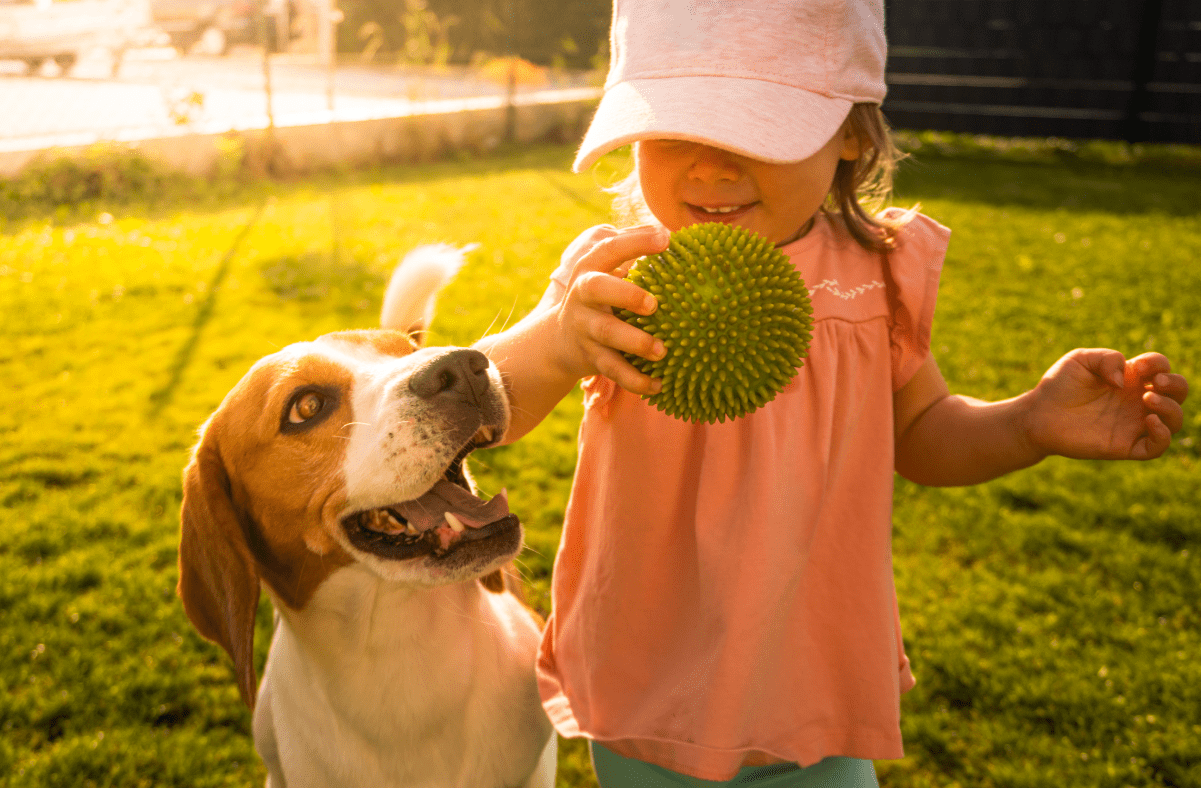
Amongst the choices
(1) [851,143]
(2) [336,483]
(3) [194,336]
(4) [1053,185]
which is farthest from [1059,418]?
(4) [1053,185]

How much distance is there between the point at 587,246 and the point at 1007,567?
2.77m

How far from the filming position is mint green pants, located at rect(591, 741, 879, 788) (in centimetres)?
209

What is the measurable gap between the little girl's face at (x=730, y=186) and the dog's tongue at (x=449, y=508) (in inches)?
30.4

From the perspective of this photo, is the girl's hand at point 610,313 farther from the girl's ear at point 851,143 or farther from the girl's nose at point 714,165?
the girl's ear at point 851,143

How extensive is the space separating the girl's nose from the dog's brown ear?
1.38 m

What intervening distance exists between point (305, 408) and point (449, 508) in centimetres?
44

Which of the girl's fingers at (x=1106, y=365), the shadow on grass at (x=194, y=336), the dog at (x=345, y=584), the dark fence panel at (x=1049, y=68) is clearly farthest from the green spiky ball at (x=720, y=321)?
the dark fence panel at (x=1049, y=68)

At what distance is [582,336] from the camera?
1677 mm

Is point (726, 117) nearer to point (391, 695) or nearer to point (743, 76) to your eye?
point (743, 76)

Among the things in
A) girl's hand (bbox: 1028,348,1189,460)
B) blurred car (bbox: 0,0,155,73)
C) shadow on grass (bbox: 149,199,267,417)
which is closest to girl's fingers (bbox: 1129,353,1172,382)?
girl's hand (bbox: 1028,348,1189,460)

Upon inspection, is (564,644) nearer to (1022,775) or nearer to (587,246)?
(587,246)

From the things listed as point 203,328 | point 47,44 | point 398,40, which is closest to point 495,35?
point 398,40

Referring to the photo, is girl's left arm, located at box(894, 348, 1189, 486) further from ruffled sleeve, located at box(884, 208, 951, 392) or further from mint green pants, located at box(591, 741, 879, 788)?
mint green pants, located at box(591, 741, 879, 788)

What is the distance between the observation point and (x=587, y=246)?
2104mm
